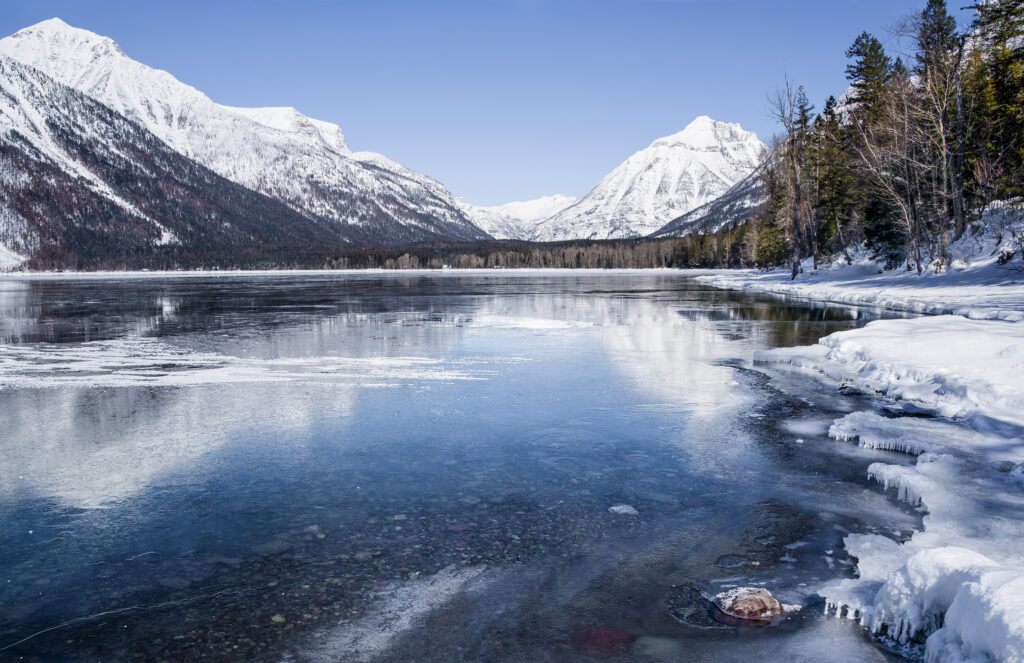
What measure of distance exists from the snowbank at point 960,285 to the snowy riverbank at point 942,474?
11.7 feet

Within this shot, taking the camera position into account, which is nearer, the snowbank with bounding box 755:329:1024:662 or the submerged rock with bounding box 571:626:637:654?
the snowbank with bounding box 755:329:1024:662

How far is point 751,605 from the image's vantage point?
485 centimetres

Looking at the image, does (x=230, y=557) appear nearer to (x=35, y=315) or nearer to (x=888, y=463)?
(x=888, y=463)

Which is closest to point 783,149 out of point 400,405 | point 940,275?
point 940,275

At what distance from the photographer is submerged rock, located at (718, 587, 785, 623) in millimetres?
4762

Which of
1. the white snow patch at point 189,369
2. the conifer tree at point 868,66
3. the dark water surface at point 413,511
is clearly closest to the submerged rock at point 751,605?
the dark water surface at point 413,511

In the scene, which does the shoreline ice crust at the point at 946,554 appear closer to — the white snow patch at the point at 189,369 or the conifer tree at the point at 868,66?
the white snow patch at the point at 189,369

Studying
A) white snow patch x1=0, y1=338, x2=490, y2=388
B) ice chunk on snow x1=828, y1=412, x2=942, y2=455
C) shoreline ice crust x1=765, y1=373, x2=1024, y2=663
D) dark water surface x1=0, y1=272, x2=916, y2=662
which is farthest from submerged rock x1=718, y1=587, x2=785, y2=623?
white snow patch x1=0, y1=338, x2=490, y2=388

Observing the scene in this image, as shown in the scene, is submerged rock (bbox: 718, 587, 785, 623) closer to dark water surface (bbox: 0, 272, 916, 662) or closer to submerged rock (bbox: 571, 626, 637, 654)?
dark water surface (bbox: 0, 272, 916, 662)

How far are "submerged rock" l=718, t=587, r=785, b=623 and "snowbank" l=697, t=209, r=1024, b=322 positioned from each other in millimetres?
21494

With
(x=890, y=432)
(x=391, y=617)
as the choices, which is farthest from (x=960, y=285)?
(x=391, y=617)

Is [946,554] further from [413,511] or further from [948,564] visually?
[413,511]

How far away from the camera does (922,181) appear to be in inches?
1709

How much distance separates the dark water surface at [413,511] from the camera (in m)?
4.56
